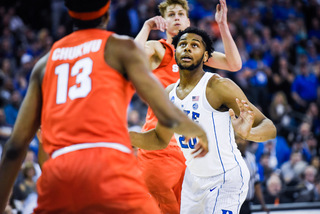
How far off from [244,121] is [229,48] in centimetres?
153

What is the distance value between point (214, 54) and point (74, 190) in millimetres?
3436

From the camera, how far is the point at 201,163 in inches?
181

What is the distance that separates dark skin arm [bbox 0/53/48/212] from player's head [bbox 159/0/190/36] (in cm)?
318

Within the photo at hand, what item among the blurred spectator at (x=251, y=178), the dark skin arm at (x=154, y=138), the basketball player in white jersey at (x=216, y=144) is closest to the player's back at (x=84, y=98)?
the dark skin arm at (x=154, y=138)

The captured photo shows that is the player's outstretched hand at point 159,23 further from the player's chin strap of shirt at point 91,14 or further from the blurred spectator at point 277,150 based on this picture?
the blurred spectator at point 277,150

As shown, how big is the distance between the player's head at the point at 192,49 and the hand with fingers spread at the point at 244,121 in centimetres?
81

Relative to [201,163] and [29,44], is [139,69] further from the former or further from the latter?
[29,44]

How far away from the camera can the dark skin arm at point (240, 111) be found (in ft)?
13.6

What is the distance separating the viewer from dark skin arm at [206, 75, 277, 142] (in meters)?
4.14

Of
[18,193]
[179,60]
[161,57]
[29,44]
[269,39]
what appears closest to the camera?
[179,60]

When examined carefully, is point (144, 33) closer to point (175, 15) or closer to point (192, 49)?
point (192, 49)

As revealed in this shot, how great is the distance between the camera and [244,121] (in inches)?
163

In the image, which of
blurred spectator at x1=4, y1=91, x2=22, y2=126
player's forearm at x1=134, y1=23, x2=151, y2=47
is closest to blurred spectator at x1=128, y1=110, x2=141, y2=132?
blurred spectator at x1=4, y1=91, x2=22, y2=126

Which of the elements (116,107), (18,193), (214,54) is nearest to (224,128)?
(214,54)
